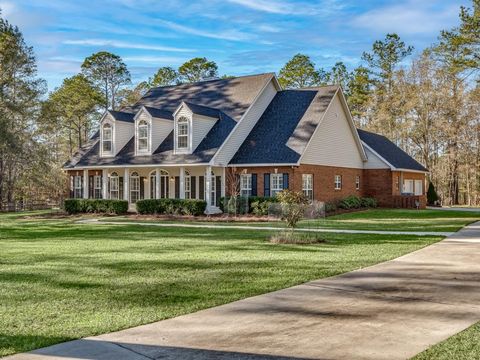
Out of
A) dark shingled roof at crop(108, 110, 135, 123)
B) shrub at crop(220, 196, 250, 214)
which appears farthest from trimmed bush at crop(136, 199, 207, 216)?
dark shingled roof at crop(108, 110, 135, 123)

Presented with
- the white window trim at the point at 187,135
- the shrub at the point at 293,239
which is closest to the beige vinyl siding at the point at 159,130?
the white window trim at the point at 187,135

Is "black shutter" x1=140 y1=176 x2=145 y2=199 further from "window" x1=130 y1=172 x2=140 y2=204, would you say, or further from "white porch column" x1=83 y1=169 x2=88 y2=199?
"white porch column" x1=83 y1=169 x2=88 y2=199

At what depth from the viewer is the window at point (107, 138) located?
105 feet

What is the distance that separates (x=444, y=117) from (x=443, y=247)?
114 ft

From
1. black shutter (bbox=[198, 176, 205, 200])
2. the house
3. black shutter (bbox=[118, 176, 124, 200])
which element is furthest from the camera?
black shutter (bbox=[118, 176, 124, 200])

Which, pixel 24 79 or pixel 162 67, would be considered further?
pixel 162 67

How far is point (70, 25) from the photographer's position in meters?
19.8

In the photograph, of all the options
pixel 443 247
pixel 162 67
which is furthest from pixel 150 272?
pixel 162 67

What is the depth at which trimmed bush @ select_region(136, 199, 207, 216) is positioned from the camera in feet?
86.7

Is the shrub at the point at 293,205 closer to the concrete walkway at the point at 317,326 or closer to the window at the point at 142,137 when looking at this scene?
the concrete walkway at the point at 317,326

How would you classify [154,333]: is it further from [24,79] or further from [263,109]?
[24,79]

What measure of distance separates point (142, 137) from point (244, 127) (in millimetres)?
6299

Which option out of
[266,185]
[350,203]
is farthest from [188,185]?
[350,203]

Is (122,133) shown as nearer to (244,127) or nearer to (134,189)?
(134,189)
